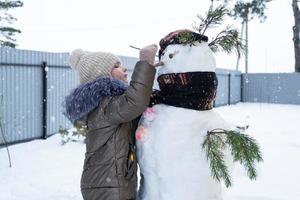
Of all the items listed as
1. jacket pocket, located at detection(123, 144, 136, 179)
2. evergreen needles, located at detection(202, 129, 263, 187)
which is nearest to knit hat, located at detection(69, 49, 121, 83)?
jacket pocket, located at detection(123, 144, 136, 179)

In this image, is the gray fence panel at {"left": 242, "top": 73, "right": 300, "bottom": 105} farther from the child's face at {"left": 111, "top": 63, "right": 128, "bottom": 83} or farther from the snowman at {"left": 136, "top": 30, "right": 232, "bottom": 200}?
the snowman at {"left": 136, "top": 30, "right": 232, "bottom": 200}

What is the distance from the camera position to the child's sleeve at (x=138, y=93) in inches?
71.5

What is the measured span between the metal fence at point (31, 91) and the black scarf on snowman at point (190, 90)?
6405 mm

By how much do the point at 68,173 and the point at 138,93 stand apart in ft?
14.8

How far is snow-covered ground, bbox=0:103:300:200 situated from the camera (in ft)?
15.7

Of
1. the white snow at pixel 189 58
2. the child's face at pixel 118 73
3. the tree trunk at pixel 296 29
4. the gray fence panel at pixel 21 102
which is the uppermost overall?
the tree trunk at pixel 296 29

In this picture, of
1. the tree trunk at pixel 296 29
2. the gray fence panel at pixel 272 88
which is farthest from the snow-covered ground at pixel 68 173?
the tree trunk at pixel 296 29

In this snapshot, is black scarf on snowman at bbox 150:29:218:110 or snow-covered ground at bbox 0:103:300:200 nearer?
black scarf on snowman at bbox 150:29:218:110

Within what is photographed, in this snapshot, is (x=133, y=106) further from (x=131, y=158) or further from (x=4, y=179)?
(x=4, y=179)

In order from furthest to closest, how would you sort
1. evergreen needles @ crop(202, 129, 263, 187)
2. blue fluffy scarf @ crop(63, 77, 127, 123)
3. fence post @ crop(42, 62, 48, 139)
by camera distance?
fence post @ crop(42, 62, 48, 139)
blue fluffy scarf @ crop(63, 77, 127, 123)
evergreen needles @ crop(202, 129, 263, 187)

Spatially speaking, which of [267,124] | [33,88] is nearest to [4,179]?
[33,88]

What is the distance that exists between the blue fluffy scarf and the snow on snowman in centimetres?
21

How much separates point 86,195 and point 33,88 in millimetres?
7340

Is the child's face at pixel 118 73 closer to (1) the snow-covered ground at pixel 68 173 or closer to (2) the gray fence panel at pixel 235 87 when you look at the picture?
(1) the snow-covered ground at pixel 68 173
